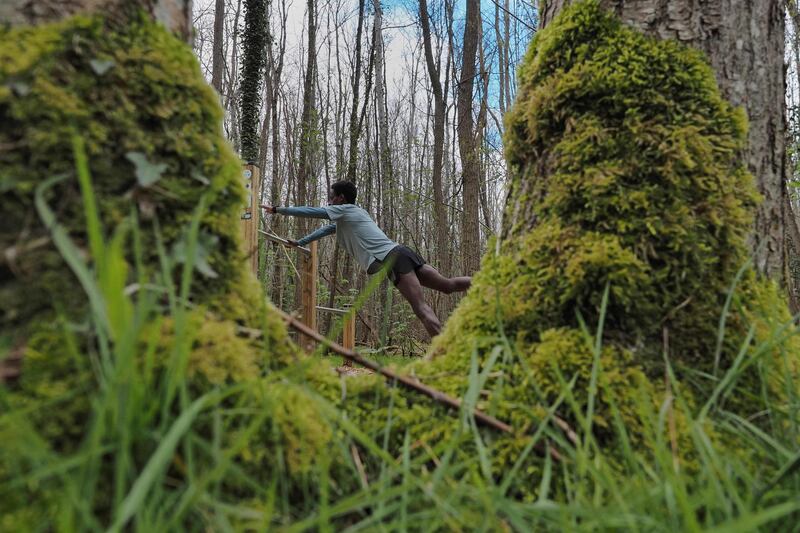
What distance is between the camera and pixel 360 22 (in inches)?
424

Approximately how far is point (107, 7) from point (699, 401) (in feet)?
4.60

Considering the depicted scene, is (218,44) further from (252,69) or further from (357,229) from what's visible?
(357,229)

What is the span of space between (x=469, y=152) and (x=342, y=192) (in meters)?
2.76

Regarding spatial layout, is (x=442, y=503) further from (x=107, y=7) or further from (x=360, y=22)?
(x=360, y=22)

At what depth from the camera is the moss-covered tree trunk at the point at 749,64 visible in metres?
1.34

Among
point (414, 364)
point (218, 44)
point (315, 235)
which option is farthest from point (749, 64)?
point (218, 44)

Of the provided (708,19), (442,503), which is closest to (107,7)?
(442,503)

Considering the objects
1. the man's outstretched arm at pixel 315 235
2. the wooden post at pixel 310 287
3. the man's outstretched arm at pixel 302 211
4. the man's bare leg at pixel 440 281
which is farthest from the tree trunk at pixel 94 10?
the wooden post at pixel 310 287

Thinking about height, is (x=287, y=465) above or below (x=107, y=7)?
below

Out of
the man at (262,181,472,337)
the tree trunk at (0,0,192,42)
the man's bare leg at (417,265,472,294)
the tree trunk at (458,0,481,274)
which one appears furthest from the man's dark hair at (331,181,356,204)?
the tree trunk at (0,0,192,42)

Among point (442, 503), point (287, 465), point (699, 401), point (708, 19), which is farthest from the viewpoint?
point (708, 19)

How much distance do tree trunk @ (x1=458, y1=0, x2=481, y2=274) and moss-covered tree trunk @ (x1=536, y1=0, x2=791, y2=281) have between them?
252 inches

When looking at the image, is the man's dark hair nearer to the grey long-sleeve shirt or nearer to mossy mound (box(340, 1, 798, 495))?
the grey long-sleeve shirt

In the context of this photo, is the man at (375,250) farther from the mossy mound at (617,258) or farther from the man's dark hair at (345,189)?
the mossy mound at (617,258)
